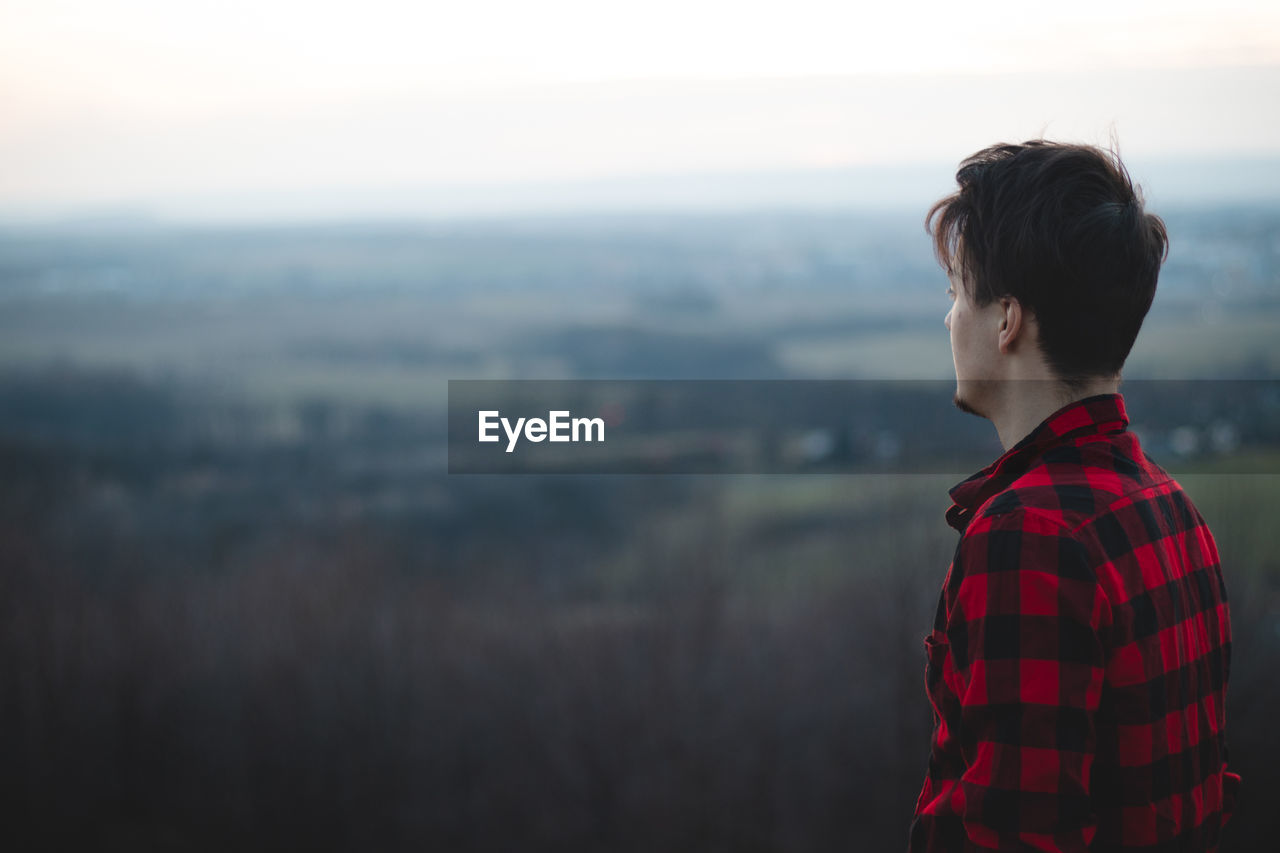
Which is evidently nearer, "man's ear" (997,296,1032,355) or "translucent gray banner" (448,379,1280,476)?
"man's ear" (997,296,1032,355)

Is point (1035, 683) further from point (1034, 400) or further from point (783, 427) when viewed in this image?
point (783, 427)

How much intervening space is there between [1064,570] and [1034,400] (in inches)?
7.7

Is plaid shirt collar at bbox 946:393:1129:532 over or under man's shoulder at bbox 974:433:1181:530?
over

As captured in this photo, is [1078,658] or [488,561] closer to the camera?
[1078,658]

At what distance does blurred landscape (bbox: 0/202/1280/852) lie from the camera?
4.38 m

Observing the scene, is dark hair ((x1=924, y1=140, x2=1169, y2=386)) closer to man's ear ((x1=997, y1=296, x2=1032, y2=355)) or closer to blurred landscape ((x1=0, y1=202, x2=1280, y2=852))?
man's ear ((x1=997, y1=296, x2=1032, y2=355))

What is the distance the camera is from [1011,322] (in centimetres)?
89

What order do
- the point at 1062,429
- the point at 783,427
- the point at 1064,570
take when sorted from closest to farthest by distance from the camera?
the point at 1064,570, the point at 1062,429, the point at 783,427

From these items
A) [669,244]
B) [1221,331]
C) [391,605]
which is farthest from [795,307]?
[391,605]

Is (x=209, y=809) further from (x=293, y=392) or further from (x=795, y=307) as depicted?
(x=795, y=307)

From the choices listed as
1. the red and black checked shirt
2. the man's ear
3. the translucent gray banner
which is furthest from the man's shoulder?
the translucent gray banner

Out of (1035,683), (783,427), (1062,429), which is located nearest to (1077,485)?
(1062,429)

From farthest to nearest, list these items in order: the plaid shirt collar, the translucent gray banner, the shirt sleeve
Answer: the translucent gray banner, the plaid shirt collar, the shirt sleeve

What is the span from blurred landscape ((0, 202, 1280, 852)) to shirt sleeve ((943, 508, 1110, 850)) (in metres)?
3.57
